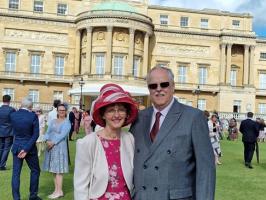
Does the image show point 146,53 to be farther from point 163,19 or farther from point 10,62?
point 10,62

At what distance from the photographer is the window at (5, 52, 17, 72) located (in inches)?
1966

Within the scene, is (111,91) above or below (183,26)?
below

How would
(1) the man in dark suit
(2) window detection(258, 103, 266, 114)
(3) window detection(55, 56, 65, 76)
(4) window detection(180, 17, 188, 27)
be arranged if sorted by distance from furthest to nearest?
(2) window detection(258, 103, 266, 114), (4) window detection(180, 17, 188, 27), (3) window detection(55, 56, 65, 76), (1) the man in dark suit

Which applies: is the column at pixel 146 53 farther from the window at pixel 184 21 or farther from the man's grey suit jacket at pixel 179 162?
the man's grey suit jacket at pixel 179 162

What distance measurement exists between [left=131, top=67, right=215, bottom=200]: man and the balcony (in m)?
47.7

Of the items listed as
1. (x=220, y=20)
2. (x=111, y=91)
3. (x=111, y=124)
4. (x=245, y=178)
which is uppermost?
(x=220, y=20)

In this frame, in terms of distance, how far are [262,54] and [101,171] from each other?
5759 centimetres

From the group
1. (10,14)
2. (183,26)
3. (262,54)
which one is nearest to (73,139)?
(10,14)

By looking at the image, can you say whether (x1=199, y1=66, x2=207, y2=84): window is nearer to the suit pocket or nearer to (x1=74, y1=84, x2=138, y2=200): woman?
(x1=74, y1=84, x2=138, y2=200): woman

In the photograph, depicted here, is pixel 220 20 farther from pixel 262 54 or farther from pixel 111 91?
pixel 111 91

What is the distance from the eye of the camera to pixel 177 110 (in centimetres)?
363

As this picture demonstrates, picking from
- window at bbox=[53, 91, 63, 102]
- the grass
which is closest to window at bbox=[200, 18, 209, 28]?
window at bbox=[53, 91, 63, 102]

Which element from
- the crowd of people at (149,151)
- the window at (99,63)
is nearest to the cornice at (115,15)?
the window at (99,63)

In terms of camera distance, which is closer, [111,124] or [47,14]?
[111,124]
